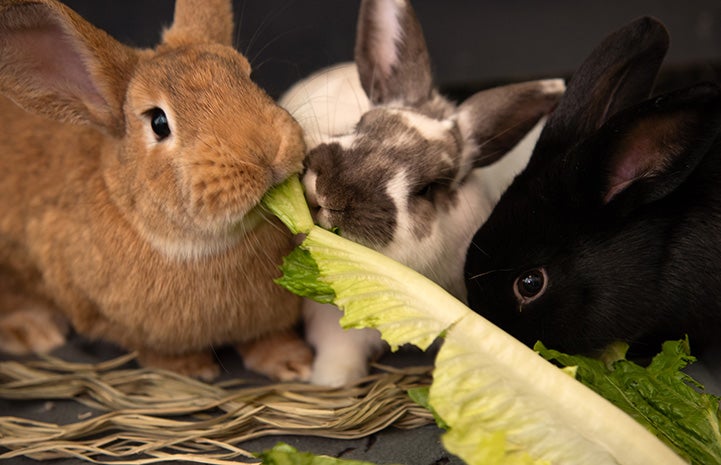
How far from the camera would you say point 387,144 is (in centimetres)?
186

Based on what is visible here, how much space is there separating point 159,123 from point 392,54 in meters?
0.74

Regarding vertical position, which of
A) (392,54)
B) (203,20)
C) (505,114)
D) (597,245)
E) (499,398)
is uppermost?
(203,20)

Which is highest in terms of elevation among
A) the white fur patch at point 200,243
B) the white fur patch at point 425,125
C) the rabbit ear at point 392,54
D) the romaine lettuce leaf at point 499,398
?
the rabbit ear at point 392,54

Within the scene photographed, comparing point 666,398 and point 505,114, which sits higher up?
point 505,114

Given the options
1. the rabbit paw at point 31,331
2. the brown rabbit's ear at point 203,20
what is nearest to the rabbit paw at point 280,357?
the rabbit paw at point 31,331

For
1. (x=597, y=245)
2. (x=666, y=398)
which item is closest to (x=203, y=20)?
(x=597, y=245)

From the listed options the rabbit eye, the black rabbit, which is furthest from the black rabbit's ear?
the rabbit eye

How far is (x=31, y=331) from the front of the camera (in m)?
2.28

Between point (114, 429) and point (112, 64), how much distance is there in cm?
87

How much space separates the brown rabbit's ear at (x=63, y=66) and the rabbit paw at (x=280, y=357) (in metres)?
0.71

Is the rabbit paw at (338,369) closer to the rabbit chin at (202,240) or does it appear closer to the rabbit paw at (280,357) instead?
the rabbit paw at (280,357)

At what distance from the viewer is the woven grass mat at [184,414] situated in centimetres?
187

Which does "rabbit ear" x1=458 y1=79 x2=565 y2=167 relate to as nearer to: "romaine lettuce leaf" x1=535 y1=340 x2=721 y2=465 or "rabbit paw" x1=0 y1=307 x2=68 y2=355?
"romaine lettuce leaf" x1=535 y1=340 x2=721 y2=465

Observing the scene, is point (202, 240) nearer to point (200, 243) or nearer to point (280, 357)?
point (200, 243)
